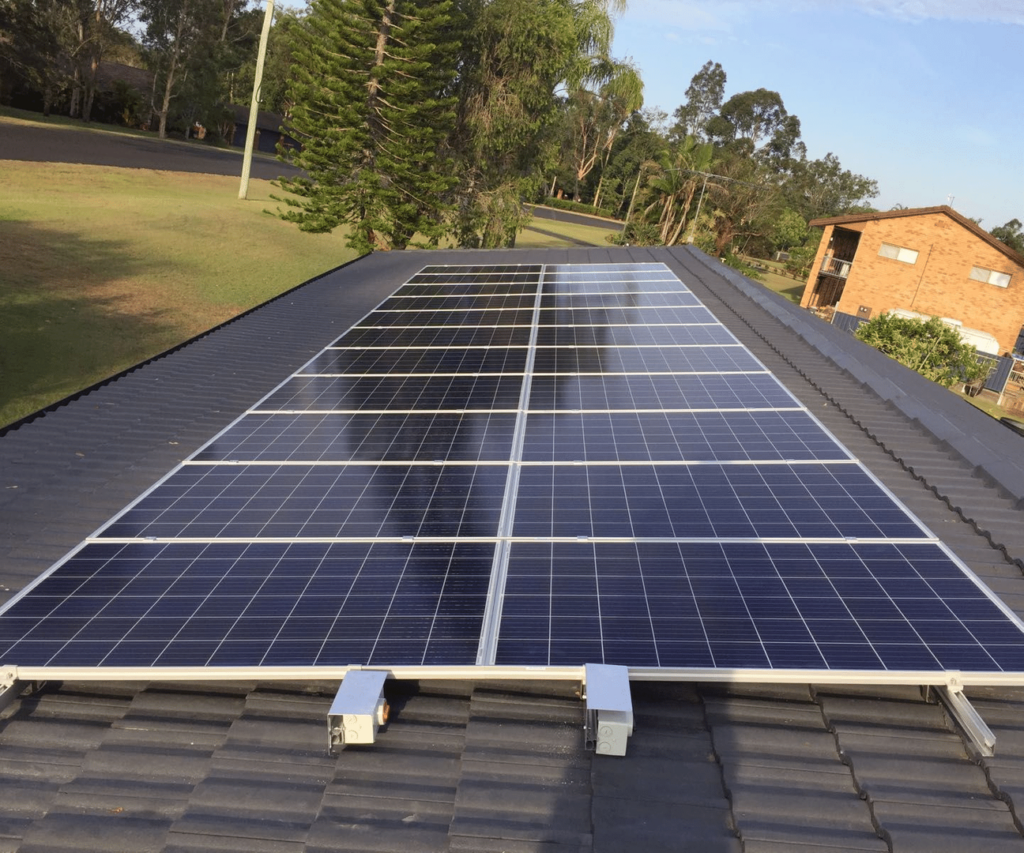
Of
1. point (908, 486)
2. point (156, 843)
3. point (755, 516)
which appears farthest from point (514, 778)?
point (908, 486)

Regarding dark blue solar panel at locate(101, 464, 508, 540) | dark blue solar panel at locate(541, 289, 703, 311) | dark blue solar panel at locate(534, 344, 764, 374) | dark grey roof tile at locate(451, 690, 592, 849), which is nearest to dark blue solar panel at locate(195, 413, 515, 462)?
dark blue solar panel at locate(101, 464, 508, 540)

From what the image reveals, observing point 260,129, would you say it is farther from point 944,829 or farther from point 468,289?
point 944,829

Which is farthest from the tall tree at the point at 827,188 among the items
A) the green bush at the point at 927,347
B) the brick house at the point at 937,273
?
the green bush at the point at 927,347

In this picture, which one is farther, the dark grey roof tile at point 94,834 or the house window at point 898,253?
the house window at point 898,253

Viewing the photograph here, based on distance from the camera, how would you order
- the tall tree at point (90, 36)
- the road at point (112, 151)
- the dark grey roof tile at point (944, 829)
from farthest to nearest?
the tall tree at point (90, 36)
the road at point (112, 151)
the dark grey roof tile at point (944, 829)

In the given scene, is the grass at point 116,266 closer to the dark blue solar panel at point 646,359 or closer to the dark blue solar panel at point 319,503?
the dark blue solar panel at point 646,359

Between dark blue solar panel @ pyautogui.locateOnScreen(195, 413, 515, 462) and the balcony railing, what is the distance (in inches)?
2051

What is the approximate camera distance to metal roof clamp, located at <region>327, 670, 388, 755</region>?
13.7ft

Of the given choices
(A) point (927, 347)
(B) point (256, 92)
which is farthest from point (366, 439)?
(B) point (256, 92)

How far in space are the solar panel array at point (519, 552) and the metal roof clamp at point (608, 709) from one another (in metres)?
0.28

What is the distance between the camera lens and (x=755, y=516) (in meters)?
6.38

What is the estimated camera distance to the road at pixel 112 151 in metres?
54.2

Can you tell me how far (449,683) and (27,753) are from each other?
8.07 feet

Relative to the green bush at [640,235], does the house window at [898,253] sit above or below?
above
